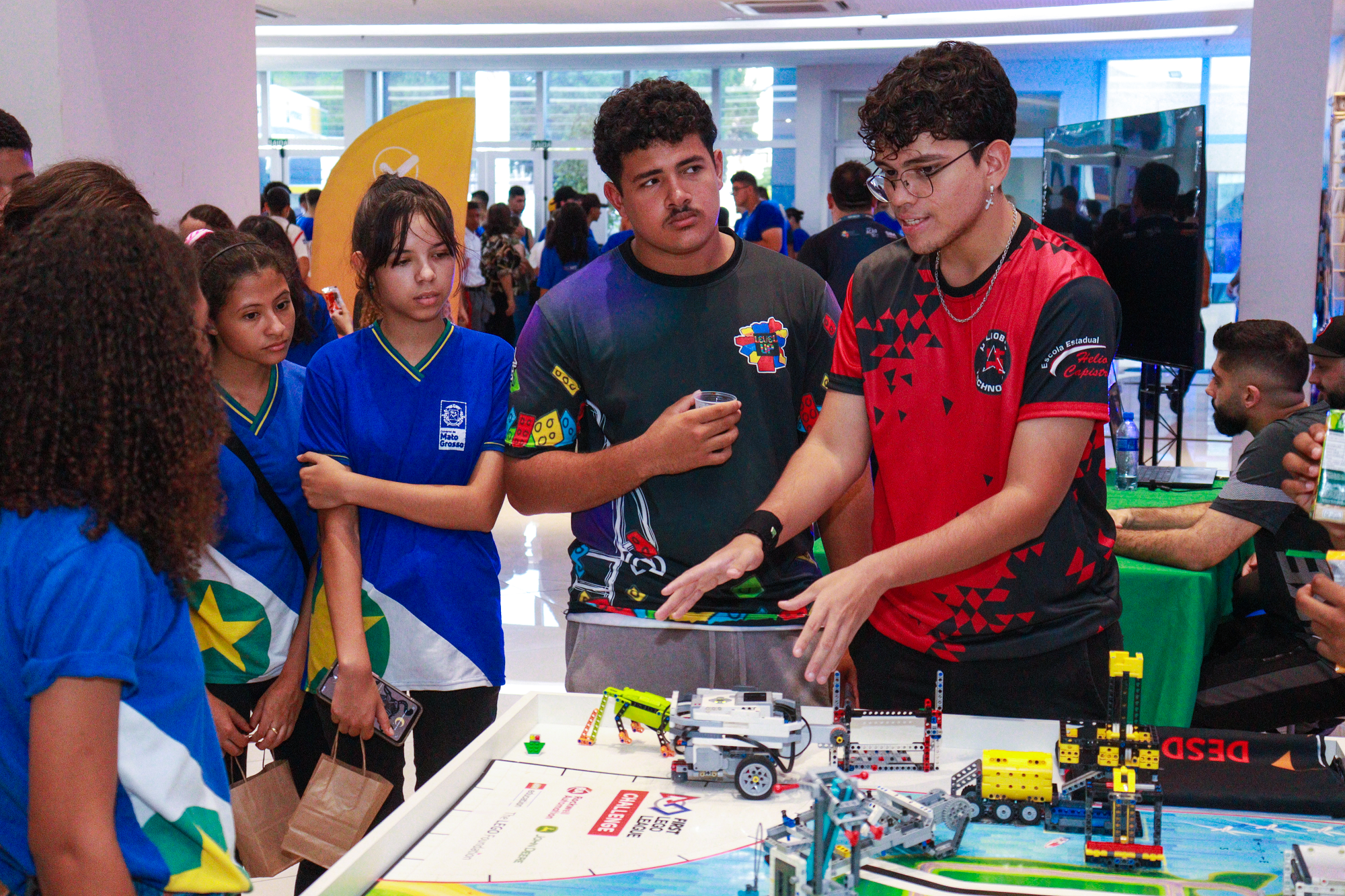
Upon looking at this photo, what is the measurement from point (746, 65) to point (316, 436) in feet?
46.4

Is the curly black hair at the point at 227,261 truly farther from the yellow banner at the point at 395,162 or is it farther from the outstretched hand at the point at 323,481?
the yellow banner at the point at 395,162

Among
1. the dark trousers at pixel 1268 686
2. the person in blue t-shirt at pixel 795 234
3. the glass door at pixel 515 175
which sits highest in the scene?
the glass door at pixel 515 175

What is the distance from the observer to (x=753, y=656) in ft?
6.44

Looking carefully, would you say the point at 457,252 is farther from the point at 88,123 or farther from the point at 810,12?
the point at 810,12

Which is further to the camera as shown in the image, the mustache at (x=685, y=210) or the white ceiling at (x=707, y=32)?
the white ceiling at (x=707, y=32)

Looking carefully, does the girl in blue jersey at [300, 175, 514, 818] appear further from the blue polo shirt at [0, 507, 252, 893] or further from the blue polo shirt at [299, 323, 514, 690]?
the blue polo shirt at [0, 507, 252, 893]

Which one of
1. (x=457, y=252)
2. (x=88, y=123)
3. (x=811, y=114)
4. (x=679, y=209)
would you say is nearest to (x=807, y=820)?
(x=679, y=209)

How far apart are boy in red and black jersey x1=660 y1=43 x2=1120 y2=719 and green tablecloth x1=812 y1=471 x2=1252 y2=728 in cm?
117

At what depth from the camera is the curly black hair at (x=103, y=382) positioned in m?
1.09

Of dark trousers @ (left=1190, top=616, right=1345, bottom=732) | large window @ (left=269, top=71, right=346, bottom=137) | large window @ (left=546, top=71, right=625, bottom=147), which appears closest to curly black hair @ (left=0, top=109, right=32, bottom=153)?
dark trousers @ (left=1190, top=616, right=1345, bottom=732)

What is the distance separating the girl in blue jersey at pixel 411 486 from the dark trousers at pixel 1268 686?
1969 mm

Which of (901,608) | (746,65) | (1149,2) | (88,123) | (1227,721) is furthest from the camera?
(746,65)

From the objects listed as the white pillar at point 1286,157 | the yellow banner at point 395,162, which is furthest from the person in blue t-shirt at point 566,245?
the white pillar at point 1286,157

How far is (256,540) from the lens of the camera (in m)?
2.07
